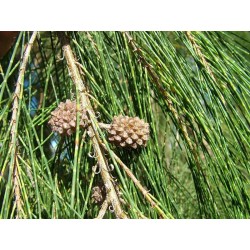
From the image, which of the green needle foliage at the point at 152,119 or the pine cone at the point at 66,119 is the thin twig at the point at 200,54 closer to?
the green needle foliage at the point at 152,119

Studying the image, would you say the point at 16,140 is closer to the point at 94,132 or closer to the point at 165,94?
the point at 94,132

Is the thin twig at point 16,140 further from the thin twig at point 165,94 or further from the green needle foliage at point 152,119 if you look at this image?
the thin twig at point 165,94

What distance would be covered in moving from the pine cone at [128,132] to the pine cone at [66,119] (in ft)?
0.12

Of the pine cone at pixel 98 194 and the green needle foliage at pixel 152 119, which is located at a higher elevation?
the green needle foliage at pixel 152 119

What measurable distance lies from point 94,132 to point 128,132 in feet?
0.13

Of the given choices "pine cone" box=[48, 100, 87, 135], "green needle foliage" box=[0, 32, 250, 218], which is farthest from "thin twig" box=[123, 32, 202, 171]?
"pine cone" box=[48, 100, 87, 135]

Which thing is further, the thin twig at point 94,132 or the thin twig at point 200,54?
the thin twig at point 200,54

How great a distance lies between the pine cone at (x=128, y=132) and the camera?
562 millimetres

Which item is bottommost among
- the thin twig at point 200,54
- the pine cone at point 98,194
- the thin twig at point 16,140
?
the pine cone at point 98,194

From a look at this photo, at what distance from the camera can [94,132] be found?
55cm

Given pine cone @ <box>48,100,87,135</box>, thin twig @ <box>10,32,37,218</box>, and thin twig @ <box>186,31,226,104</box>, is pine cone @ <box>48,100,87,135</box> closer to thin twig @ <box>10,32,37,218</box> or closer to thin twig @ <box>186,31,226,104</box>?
thin twig @ <box>10,32,37,218</box>

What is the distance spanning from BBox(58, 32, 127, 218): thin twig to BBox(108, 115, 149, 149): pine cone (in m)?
0.02

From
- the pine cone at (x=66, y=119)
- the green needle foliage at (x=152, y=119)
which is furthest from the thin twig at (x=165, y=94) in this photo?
the pine cone at (x=66, y=119)
